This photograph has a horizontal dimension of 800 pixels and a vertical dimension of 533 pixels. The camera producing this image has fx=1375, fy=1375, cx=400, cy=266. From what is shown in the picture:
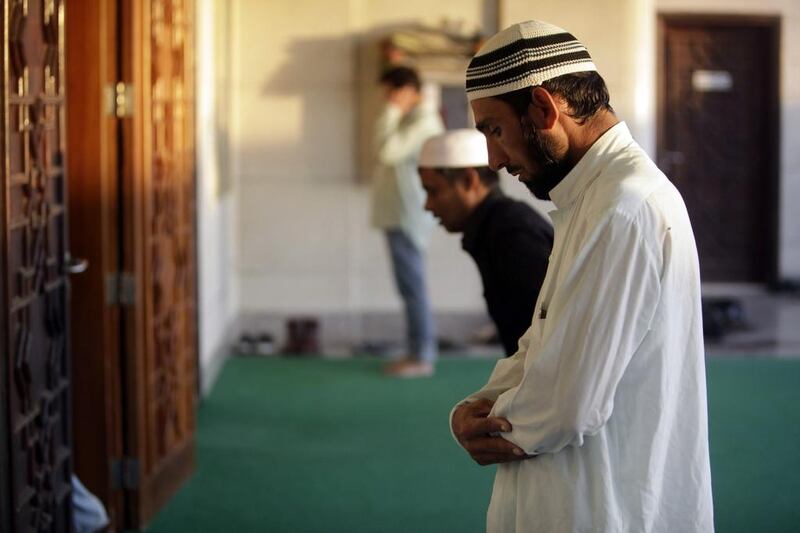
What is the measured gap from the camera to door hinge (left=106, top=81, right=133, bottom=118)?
15.9 feet

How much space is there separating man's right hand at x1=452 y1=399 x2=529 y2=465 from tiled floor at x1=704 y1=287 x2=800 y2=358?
23.1 ft

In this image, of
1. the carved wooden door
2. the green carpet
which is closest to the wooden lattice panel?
the carved wooden door

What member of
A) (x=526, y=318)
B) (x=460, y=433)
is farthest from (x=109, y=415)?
(x=460, y=433)

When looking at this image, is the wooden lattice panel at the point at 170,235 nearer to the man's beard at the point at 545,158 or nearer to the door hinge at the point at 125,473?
the door hinge at the point at 125,473

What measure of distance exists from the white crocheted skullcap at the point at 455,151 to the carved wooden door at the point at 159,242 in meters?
1.16

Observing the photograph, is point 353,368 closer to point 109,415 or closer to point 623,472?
point 109,415

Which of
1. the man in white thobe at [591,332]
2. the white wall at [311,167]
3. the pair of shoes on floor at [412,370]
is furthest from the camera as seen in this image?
the white wall at [311,167]

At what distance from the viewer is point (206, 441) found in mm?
6570

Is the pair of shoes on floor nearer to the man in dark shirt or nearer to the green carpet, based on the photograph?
the green carpet

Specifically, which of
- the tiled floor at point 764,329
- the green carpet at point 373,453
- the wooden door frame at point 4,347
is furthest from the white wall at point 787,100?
the wooden door frame at point 4,347

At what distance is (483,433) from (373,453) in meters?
4.07

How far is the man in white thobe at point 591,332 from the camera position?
210 cm

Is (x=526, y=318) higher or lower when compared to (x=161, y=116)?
lower

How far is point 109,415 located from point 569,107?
123 inches
